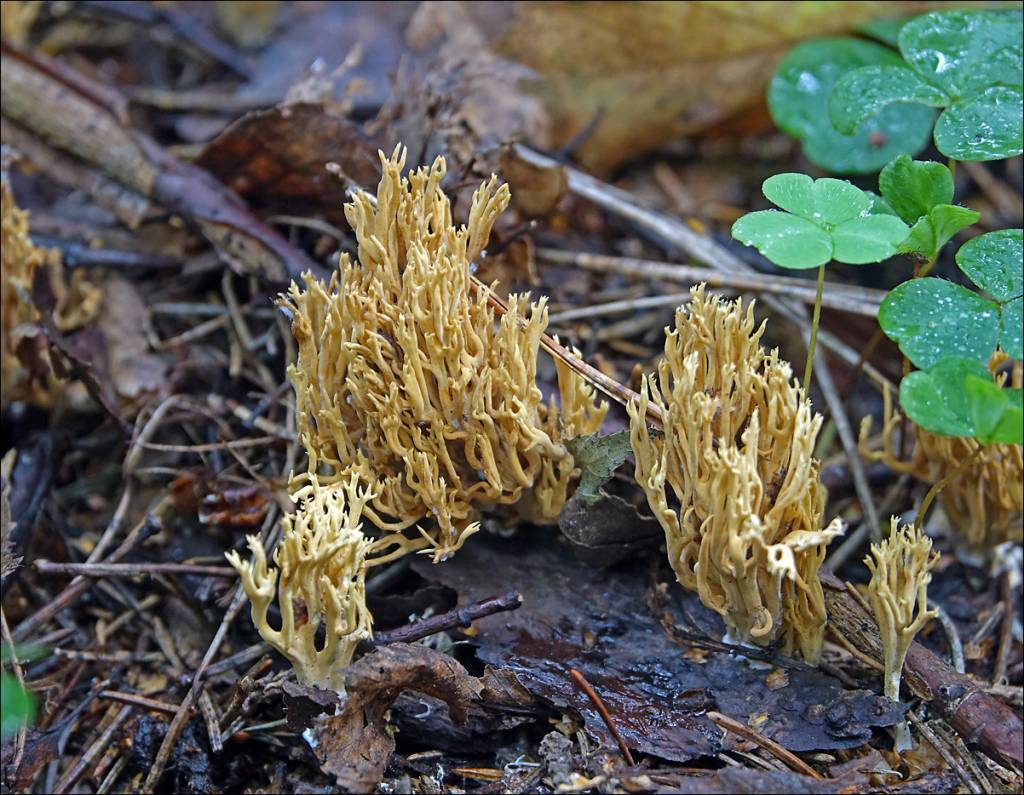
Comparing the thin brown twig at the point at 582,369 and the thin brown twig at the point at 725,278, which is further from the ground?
the thin brown twig at the point at 582,369

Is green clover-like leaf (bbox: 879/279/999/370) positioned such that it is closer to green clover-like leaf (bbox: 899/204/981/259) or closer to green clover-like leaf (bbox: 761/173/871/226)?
green clover-like leaf (bbox: 899/204/981/259)

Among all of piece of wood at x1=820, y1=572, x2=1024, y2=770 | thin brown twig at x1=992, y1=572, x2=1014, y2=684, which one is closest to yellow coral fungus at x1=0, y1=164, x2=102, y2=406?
piece of wood at x1=820, y1=572, x2=1024, y2=770

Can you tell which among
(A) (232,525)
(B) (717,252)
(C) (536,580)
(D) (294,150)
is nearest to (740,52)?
(B) (717,252)

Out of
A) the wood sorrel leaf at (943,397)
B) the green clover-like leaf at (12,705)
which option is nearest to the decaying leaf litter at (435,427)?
the wood sorrel leaf at (943,397)

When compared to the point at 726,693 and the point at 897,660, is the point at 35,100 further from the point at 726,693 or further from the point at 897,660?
the point at 897,660

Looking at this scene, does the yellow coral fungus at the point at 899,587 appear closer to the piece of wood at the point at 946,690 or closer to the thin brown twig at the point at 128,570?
the piece of wood at the point at 946,690

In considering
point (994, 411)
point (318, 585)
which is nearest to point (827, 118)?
point (994, 411)
